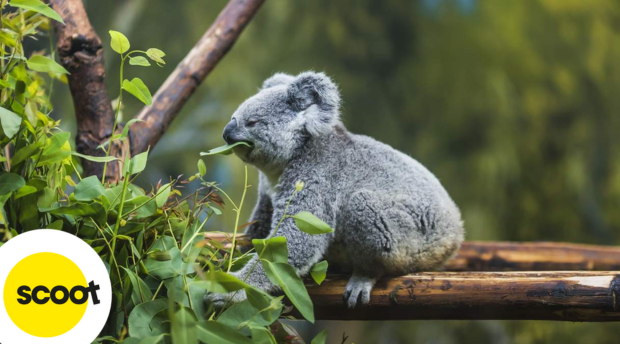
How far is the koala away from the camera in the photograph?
1803 mm

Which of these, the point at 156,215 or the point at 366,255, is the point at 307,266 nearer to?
the point at 366,255

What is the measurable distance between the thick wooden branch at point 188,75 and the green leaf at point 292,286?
44.4 inches

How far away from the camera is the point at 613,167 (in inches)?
228

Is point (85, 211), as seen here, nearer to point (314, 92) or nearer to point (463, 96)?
point (314, 92)

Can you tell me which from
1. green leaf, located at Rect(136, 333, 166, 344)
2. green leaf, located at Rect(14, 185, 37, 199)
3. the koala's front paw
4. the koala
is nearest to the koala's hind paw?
the koala

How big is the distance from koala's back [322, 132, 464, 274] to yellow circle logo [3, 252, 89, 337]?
0.91 meters

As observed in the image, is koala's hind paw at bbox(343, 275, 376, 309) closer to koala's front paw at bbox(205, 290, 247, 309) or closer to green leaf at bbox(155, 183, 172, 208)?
koala's front paw at bbox(205, 290, 247, 309)

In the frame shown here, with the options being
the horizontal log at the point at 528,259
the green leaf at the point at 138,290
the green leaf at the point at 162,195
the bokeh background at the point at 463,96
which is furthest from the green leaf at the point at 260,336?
the bokeh background at the point at 463,96

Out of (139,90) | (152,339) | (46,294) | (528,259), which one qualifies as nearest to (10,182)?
(46,294)

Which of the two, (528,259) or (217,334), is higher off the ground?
(528,259)

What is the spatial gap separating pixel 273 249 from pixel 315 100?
2.53 feet

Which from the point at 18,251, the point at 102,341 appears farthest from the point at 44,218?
the point at 102,341

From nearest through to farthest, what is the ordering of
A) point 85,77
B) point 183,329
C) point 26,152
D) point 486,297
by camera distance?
point 183,329, point 26,152, point 486,297, point 85,77

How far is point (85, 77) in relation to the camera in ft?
6.86
